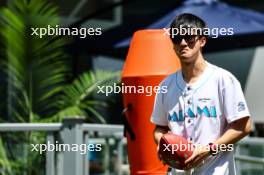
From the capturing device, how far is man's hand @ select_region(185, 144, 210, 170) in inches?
124

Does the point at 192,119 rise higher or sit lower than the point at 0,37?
lower

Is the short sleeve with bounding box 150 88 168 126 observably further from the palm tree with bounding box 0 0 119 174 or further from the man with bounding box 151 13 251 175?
the palm tree with bounding box 0 0 119 174

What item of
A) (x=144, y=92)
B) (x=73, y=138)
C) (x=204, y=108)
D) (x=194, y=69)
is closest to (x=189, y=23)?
(x=194, y=69)

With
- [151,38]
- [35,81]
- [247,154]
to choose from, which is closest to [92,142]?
[35,81]

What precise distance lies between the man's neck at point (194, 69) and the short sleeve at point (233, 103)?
0.50 ft

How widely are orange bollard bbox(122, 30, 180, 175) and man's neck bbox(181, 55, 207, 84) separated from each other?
3.42ft

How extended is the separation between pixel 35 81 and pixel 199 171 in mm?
3292

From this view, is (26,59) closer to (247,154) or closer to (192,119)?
(247,154)

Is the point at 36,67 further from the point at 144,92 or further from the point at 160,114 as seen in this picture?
the point at 160,114

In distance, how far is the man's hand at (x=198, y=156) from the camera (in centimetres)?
316

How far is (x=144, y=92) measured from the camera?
441 cm

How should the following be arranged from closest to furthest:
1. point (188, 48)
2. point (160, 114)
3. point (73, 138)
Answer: point (188, 48) → point (160, 114) → point (73, 138)

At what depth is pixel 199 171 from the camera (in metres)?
3.23

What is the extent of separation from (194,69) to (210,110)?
0.22 meters
